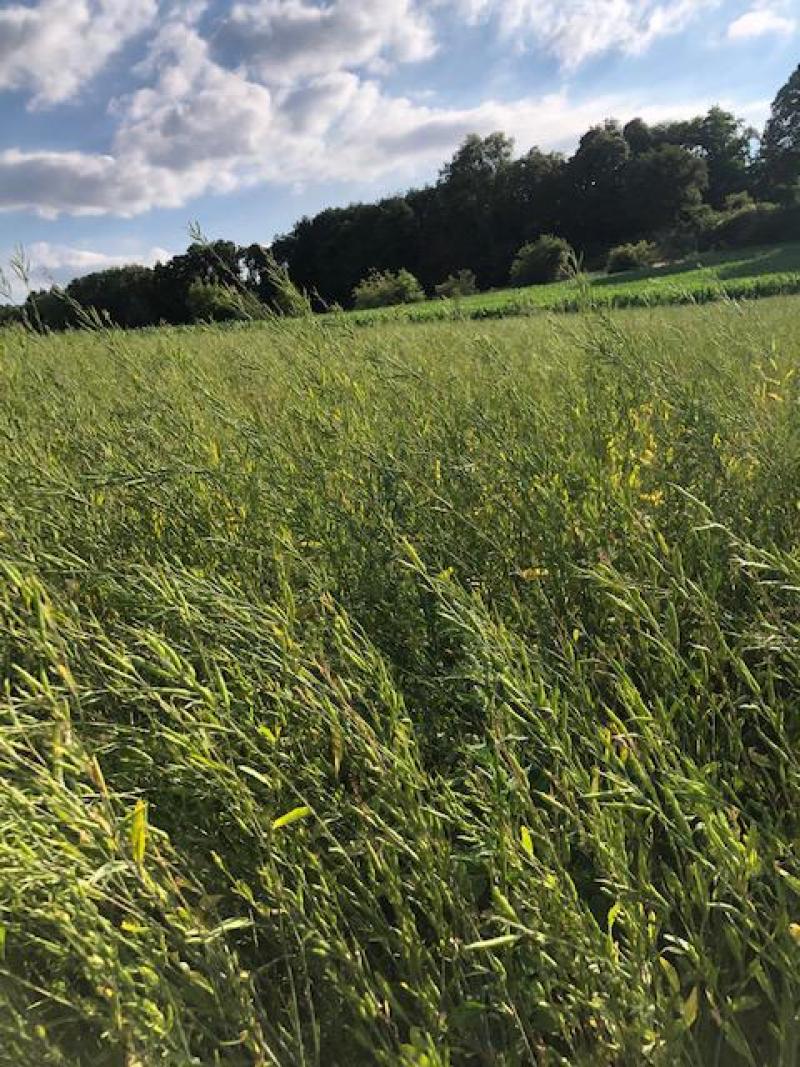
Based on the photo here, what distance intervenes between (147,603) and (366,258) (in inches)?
2407

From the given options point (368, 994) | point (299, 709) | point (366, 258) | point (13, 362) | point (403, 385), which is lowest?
point (368, 994)

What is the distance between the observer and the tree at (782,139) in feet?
190

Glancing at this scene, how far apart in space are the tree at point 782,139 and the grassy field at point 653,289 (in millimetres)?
24980

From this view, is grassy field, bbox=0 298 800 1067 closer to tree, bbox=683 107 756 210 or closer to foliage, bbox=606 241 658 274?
foliage, bbox=606 241 658 274

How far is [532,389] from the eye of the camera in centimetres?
305

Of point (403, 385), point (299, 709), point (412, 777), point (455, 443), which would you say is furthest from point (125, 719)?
point (403, 385)

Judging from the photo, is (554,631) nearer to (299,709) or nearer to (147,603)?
(299,709)

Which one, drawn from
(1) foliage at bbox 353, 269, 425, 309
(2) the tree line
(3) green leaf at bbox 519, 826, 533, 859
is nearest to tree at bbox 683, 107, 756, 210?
(2) the tree line

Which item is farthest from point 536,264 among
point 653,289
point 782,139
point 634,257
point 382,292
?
point 653,289

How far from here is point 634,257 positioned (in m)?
43.1

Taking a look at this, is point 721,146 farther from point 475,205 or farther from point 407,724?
point 407,724

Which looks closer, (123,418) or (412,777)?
(412,777)

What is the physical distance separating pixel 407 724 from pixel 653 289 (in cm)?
423

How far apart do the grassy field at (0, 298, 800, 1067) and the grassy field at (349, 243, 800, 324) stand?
3.81 ft
